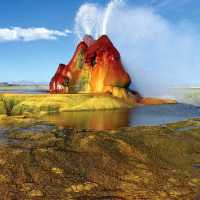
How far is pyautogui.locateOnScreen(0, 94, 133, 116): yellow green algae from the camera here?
44.2 metres

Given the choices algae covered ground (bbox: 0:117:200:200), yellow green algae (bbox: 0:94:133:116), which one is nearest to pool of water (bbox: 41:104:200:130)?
algae covered ground (bbox: 0:117:200:200)

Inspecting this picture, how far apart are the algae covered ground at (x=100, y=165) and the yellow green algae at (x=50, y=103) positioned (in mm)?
21051

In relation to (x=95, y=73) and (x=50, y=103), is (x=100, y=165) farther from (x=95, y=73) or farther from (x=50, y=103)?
(x=95, y=73)

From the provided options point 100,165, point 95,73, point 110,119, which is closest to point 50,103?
point 110,119

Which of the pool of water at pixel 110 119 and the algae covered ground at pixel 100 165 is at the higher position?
the pool of water at pixel 110 119

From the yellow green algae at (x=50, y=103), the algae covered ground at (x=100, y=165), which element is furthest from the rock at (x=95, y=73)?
the algae covered ground at (x=100, y=165)

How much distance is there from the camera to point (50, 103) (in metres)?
46.5

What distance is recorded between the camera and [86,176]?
14.3 m

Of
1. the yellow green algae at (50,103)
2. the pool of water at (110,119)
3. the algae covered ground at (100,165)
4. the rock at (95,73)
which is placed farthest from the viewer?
the rock at (95,73)

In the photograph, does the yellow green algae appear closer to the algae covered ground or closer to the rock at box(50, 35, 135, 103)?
the rock at box(50, 35, 135, 103)

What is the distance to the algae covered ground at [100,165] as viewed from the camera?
12.6m

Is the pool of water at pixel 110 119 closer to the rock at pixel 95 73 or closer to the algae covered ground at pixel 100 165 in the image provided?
the algae covered ground at pixel 100 165

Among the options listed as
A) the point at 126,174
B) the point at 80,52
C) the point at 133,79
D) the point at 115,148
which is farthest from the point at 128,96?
the point at 126,174

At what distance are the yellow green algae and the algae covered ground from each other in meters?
21.1
